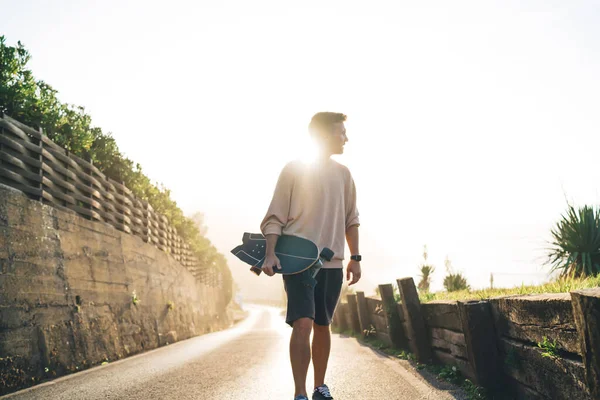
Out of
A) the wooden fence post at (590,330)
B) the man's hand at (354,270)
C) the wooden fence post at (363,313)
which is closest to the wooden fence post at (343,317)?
the wooden fence post at (363,313)

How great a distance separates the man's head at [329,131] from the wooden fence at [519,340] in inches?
59.7

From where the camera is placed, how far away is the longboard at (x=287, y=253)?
3217mm

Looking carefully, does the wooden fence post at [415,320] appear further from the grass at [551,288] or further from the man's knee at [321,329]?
the man's knee at [321,329]

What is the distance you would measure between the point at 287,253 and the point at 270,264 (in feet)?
0.47

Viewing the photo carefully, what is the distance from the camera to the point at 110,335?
29.8ft

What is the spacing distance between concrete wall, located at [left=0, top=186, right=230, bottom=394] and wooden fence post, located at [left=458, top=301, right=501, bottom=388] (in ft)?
16.6

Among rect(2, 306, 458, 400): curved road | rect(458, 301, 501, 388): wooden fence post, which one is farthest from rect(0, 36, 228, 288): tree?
rect(458, 301, 501, 388): wooden fence post

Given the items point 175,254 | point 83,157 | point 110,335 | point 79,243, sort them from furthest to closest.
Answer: point 175,254
point 83,157
point 110,335
point 79,243

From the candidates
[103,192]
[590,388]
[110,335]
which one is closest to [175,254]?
[103,192]

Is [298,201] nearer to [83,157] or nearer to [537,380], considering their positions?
[537,380]

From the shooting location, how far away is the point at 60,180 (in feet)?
27.1

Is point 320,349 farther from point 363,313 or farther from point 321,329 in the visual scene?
point 363,313

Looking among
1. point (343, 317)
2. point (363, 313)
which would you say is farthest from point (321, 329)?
point (343, 317)

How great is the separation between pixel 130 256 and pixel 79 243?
129 inches
